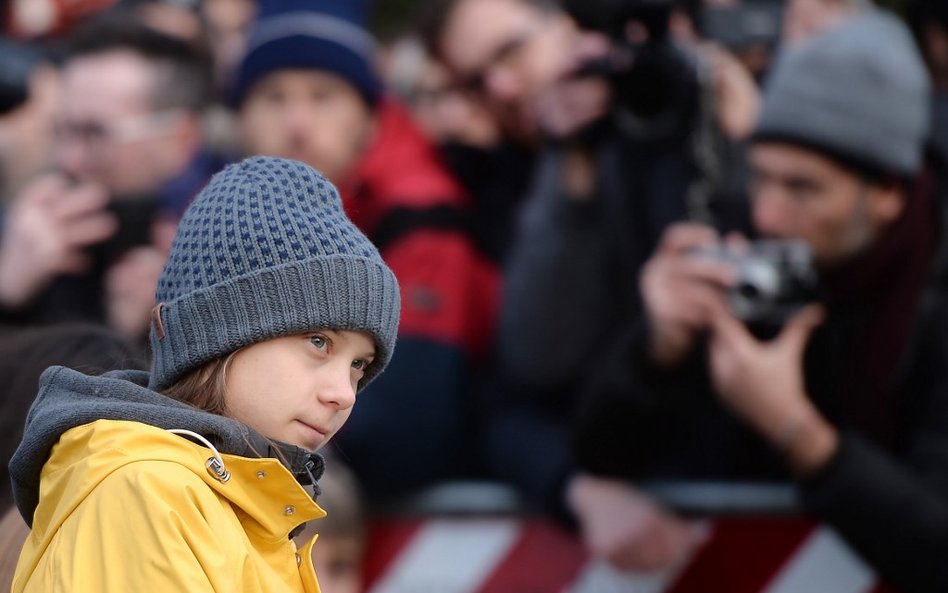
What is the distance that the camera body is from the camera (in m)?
4.01

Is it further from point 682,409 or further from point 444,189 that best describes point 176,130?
point 682,409

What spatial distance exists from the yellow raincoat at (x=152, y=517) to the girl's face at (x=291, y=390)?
84 mm

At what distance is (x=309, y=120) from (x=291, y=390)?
9.39ft

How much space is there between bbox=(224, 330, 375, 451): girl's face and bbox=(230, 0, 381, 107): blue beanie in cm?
292

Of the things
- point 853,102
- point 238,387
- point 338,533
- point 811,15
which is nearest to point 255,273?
point 238,387

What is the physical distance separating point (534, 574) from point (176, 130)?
2.05 m

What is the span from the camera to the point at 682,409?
4.17 m

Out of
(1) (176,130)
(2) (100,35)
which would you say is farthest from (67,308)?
(2) (100,35)

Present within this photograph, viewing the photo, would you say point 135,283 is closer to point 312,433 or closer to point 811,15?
point 811,15

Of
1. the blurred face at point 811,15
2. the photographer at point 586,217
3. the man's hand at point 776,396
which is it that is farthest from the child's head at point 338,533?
the blurred face at point 811,15

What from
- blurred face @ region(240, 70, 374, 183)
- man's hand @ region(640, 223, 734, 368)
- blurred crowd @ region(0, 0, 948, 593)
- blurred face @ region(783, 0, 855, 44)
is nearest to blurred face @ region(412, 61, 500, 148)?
blurred crowd @ region(0, 0, 948, 593)

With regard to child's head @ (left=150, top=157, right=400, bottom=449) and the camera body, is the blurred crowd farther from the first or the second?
child's head @ (left=150, top=157, right=400, bottom=449)

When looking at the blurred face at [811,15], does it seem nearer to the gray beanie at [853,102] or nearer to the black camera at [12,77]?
the gray beanie at [853,102]

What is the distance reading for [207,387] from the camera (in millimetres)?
2162
